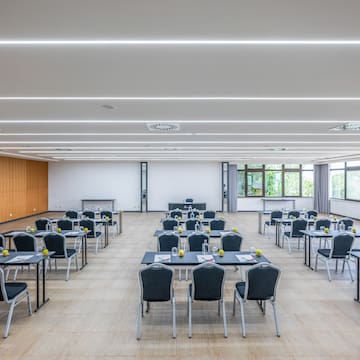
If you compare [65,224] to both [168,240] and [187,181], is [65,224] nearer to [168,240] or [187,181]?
[168,240]

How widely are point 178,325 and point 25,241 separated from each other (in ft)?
12.7

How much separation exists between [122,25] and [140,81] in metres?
1.21

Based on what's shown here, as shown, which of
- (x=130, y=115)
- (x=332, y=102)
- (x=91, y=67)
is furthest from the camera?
(x=130, y=115)

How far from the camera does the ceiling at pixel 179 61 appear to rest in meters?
2.18

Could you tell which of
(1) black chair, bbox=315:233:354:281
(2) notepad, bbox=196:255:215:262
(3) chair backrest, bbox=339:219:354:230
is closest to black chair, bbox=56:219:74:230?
(2) notepad, bbox=196:255:215:262

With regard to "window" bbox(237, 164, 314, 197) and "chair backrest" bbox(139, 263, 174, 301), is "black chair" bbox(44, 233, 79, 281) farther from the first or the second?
"window" bbox(237, 164, 314, 197)

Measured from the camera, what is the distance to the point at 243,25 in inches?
92.4

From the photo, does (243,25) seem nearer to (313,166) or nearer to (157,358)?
(157,358)

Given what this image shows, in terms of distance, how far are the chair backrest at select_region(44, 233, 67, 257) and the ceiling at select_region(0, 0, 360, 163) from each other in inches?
96.3

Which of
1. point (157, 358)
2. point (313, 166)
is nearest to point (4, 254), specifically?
point (157, 358)

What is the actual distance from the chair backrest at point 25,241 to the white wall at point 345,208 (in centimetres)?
1485

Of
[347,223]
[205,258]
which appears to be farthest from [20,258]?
[347,223]

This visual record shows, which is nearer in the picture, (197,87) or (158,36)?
(158,36)

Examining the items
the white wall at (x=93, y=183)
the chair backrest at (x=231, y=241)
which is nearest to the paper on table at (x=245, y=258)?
the chair backrest at (x=231, y=241)
